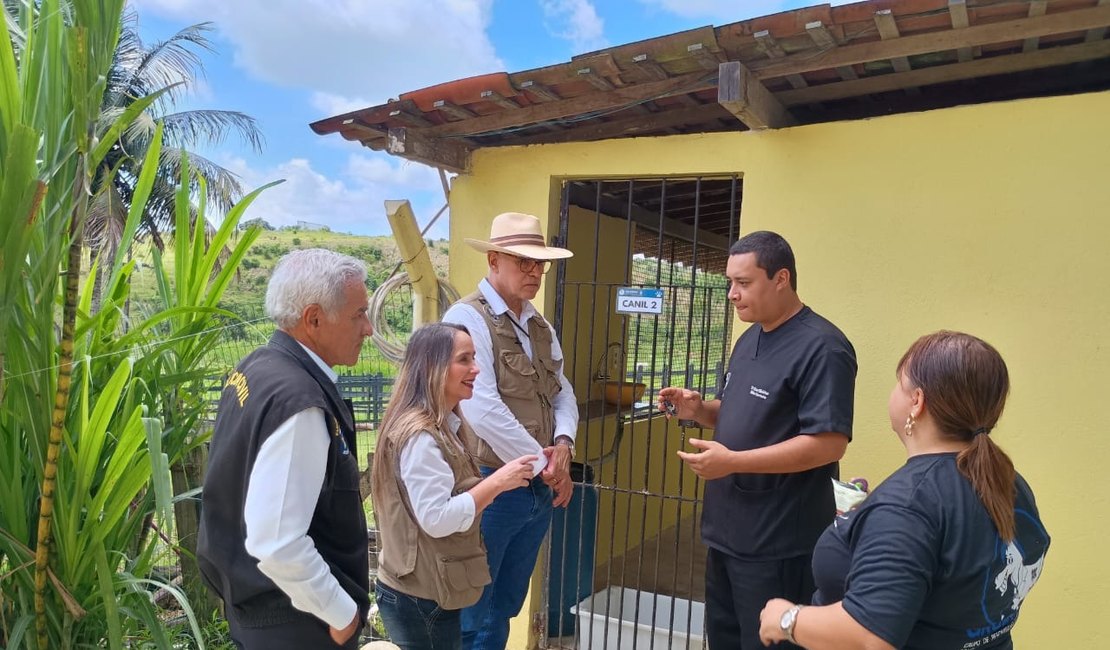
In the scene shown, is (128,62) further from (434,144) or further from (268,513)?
(268,513)

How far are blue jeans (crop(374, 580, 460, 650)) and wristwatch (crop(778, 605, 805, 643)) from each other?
0.89 meters

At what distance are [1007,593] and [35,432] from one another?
214cm

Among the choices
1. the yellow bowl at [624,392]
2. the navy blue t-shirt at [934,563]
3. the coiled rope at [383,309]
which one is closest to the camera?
the navy blue t-shirt at [934,563]

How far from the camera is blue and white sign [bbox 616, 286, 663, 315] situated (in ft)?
10.8

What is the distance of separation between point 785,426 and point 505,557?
3.38 feet

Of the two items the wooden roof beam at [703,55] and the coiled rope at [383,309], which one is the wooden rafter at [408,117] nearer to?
the coiled rope at [383,309]

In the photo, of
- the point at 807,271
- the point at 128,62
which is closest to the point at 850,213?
the point at 807,271

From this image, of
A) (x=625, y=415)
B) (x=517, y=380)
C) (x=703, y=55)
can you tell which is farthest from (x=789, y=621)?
(x=625, y=415)

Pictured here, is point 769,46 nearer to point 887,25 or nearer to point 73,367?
point 887,25

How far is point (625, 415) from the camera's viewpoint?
5039 millimetres

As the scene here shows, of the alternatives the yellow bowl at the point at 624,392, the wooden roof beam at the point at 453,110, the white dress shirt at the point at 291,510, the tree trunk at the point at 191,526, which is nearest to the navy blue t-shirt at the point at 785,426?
the white dress shirt at the point at 291,510

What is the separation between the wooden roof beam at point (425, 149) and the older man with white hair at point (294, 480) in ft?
6.10

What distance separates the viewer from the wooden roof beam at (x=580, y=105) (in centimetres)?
293

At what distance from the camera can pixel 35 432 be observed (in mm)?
1843
